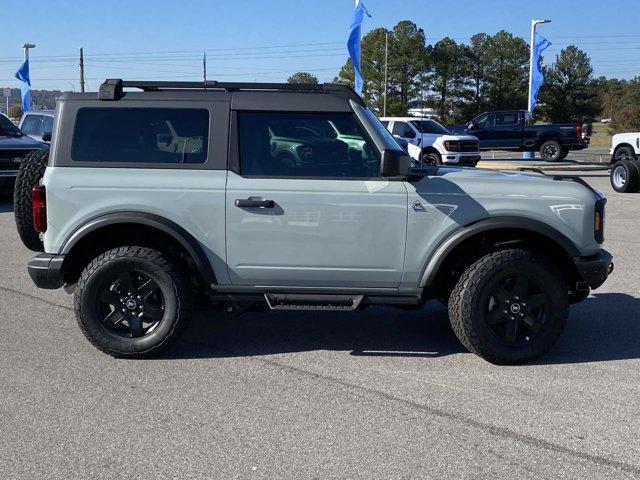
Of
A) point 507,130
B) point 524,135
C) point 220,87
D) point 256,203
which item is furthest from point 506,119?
point 256,203

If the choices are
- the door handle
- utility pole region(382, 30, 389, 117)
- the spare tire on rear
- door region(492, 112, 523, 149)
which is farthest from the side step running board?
utility pole region(382, 30, 389, 117)

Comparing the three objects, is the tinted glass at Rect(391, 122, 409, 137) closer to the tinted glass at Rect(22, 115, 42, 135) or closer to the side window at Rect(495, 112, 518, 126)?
the side window at Rect(495, 112, 518, 126)

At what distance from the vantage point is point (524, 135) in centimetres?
2875

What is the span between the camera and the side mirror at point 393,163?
483cm

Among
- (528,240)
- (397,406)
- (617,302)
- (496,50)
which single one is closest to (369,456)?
(397,406)

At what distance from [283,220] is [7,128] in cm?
1202

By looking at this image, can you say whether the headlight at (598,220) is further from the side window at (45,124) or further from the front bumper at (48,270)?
the side window at (45,124)

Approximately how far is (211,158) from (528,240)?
2.35m

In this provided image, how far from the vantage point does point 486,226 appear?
506 centimetres

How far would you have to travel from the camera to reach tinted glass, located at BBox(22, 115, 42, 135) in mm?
17000

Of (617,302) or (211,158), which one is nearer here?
(211,158)

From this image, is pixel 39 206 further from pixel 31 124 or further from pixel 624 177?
pixel 624 177

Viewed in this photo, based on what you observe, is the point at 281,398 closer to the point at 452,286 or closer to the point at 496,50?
the point at 452,286

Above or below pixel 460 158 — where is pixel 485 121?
above
